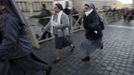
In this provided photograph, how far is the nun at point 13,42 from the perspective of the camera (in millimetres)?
2320

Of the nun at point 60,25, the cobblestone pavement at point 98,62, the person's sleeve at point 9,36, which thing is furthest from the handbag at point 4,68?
the nun at point 60,25

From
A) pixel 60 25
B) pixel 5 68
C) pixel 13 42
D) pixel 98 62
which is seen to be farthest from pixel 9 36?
pixel 98 62

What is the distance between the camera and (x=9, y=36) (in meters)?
2.30

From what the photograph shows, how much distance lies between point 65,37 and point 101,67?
1.21m

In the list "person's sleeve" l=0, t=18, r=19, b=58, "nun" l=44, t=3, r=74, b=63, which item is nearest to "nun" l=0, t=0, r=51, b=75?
"person's sleeve" l=0, t=18, r=19, b=58

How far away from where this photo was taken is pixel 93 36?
502 centimetres

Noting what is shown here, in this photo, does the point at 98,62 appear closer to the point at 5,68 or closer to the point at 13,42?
the point at 5,68

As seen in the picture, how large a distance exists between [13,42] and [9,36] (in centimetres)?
9

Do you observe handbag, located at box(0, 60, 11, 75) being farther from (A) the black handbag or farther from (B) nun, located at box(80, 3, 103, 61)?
(B) nun, located at box(80, 3, 103, 61)

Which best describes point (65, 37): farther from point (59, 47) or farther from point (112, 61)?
point (112, 61)

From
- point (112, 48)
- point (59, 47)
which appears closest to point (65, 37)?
point (59, 47)

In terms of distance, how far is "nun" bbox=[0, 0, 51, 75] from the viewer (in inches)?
91.4

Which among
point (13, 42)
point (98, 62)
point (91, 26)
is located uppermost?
point (13, 42)

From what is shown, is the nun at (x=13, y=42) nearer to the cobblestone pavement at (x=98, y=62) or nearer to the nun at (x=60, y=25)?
the cobblestone pavement at (x=98, y=62)
